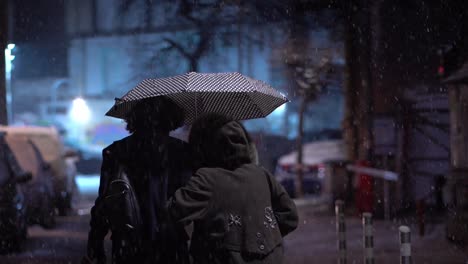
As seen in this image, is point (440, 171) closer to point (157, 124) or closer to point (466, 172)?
point (466, 172)

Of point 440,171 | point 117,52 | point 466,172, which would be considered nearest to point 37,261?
point 466,172

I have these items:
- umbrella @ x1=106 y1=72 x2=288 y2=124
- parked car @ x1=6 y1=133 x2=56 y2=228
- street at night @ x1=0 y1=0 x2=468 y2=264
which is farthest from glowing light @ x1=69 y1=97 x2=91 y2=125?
umbrella @ x1=106 y1=72 x2=288 y2=124

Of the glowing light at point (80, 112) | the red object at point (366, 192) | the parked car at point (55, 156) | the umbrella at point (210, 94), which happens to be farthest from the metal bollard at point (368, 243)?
the glowing light at point (80, 112)

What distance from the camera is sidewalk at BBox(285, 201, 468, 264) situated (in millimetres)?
10195

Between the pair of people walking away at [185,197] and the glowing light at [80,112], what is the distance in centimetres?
3924

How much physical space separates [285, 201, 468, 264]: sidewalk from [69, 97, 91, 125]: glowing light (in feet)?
95.5

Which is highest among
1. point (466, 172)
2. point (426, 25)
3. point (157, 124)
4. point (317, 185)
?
point (426, 25)

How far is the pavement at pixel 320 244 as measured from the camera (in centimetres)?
1031

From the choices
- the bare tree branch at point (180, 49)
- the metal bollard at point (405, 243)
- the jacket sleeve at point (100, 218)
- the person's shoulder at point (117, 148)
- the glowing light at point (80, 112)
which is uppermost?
the bare tree branch at point (180, 49)

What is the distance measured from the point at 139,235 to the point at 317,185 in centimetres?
1901

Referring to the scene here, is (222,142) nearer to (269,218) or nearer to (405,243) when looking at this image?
(269,218)

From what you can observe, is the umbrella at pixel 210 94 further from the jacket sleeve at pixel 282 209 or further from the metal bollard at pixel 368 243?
the metal bollard at pixel 368 243

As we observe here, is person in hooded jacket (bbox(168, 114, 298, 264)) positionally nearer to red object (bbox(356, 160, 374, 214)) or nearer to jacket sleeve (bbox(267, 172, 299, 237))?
jacket sleeve (bbox(267, 172, 299, 237))

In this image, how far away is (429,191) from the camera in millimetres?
16812
